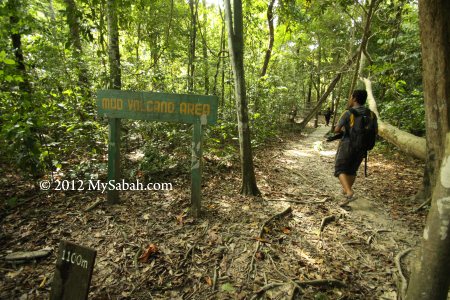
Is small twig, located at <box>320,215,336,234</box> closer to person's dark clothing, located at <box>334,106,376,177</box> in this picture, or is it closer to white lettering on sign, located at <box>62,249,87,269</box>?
person's dark clothing, located at <box>334,106,376,177</box>

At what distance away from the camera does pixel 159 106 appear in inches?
165

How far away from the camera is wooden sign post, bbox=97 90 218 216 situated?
13.3 ft

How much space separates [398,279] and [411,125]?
293 inches

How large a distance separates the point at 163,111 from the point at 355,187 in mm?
4684

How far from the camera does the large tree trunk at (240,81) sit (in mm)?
4391

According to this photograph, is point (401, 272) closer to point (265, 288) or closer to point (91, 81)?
point (265, 288)

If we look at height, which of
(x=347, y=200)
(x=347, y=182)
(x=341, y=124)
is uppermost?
(x=341, y=124)

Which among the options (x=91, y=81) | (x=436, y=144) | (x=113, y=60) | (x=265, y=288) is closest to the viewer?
(x=265, y=288)

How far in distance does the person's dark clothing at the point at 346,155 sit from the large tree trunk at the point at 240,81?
5.34ft

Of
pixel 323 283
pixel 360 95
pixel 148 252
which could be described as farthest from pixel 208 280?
pixel 360 95

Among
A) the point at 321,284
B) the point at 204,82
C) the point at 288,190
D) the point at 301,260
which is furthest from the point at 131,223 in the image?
the point at 204,82

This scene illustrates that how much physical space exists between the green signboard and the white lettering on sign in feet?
7.70

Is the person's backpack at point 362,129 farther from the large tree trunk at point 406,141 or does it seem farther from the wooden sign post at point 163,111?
the wooden sign post at point 163,111

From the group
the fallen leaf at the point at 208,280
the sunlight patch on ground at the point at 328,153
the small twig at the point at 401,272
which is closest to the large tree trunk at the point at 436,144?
the small twig at the point at 401,272
